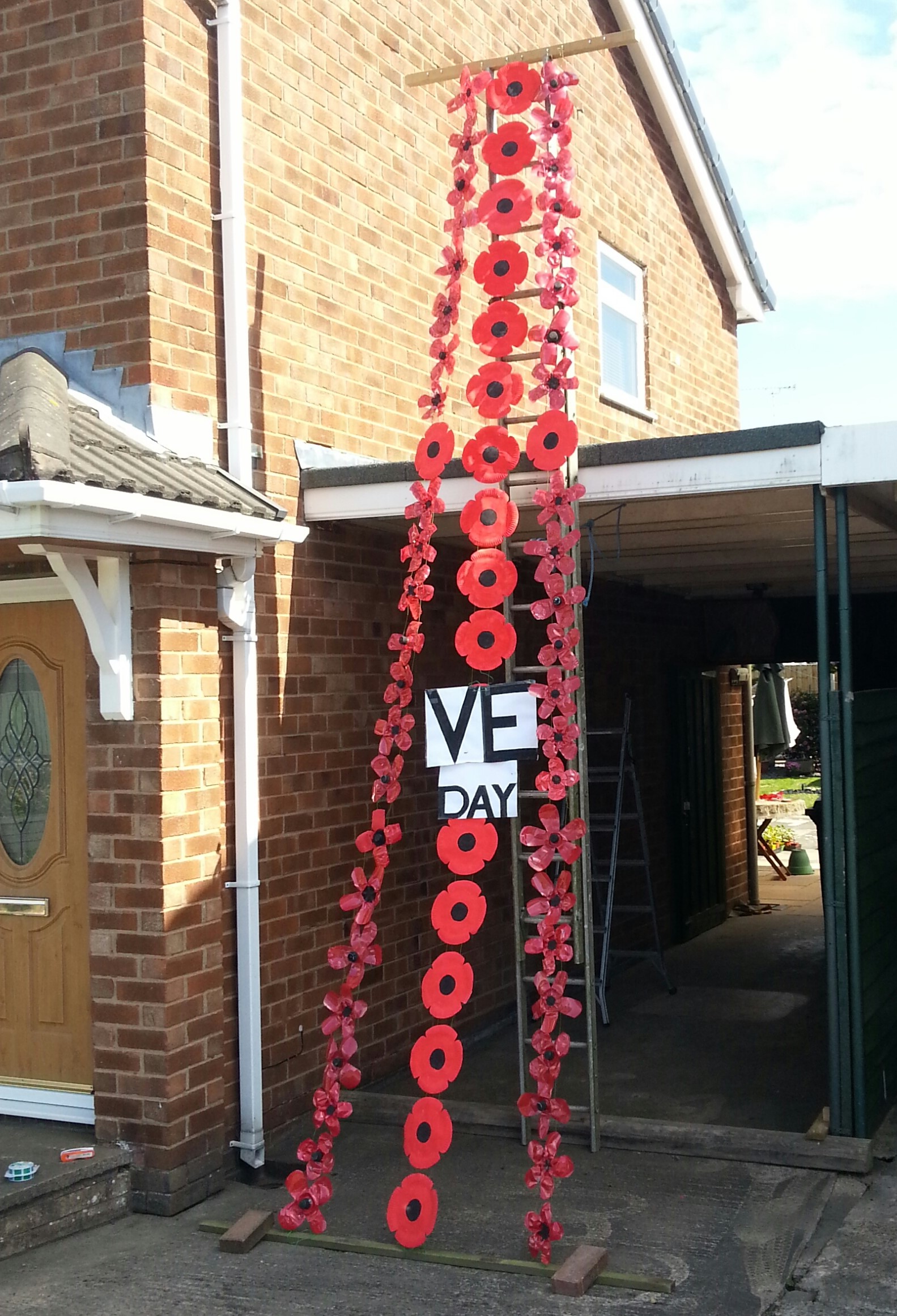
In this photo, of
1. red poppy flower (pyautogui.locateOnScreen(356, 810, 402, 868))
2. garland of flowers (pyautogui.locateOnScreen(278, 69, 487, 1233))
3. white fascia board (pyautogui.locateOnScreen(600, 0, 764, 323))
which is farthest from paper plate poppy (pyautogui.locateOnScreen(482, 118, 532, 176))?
white fascia board (pyautogui.locateOnScreen(600, 0, 764, 323))

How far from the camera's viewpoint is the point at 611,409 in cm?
1046

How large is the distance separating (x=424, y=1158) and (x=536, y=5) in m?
8.12

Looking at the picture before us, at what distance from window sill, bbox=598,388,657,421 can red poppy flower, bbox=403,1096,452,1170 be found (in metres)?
6.29

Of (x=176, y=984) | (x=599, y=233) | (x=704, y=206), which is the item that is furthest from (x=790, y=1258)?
(x=704, y=206)

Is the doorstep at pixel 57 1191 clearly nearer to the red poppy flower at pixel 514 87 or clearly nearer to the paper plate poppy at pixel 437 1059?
the paper plate poppy at pixel 437 1059

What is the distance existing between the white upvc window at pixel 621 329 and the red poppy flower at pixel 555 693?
5268 millimetres

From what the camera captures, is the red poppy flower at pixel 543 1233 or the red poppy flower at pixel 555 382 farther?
the red poppy flower at pixel 555 382

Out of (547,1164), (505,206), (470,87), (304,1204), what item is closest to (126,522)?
(505,206)

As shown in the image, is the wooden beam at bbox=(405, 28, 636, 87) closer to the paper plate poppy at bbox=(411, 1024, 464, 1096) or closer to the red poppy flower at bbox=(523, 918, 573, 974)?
the red poppy flower at bbox=(523, 918, 573, 974)

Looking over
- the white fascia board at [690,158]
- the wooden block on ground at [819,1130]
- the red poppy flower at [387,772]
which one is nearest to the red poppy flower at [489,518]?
the red poppy flower at [387,772]

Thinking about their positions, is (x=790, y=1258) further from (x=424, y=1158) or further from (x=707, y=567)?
(x=707, y=567)

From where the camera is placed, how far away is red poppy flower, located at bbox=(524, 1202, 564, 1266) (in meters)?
4.97

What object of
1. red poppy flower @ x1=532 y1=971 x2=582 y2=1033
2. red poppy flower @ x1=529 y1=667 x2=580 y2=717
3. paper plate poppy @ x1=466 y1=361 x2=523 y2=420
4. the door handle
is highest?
paper plate poppy @ x1=466 y1=361 x2=523 y2=420

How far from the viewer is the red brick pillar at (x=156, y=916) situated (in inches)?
219
